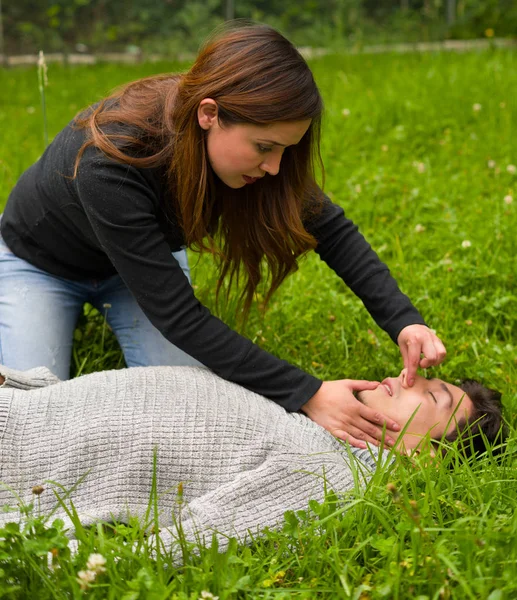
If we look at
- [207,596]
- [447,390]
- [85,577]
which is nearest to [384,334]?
[447,390]

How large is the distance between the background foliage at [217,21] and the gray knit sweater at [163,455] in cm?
733

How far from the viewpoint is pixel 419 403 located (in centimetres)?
243

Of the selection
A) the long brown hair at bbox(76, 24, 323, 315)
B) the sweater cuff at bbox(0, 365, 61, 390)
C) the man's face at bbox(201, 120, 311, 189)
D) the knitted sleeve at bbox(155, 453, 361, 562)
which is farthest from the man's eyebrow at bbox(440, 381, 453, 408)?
the sweater cuff at bbox(0, 365, 61, 390)

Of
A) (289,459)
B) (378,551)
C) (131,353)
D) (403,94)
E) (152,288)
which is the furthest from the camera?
(403,94)

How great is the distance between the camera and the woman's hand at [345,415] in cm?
238

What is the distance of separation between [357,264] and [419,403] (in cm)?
52

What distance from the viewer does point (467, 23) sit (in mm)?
9141

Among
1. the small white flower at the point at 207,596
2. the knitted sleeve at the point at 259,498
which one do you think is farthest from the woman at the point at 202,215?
the small white flower at the point at 207,596

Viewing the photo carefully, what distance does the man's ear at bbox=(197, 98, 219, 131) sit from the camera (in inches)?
84.1

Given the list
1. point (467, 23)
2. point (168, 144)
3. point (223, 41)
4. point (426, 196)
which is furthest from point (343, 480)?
point (467, 23)

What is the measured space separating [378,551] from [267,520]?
0.29 meters

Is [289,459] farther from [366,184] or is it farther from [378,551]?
[366,184]

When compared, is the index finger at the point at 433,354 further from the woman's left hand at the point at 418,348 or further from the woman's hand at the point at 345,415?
the woman's hand at the point at 345,415

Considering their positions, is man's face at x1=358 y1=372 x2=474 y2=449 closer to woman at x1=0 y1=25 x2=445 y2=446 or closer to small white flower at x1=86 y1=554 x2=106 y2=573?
woman at x1=0 y1=25 x2=445 y2=446
